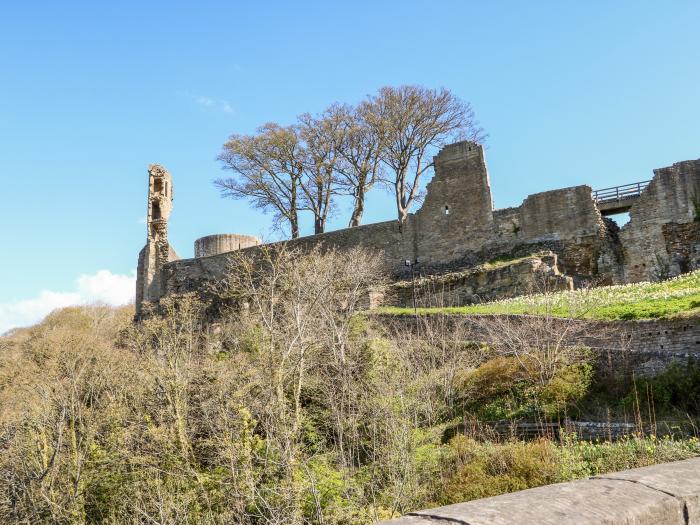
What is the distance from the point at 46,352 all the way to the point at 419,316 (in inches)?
669

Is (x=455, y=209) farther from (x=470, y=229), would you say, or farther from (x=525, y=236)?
(x=525, y=236)

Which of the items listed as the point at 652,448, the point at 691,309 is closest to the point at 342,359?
the point at 652,448

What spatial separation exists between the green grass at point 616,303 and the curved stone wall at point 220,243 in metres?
22.2

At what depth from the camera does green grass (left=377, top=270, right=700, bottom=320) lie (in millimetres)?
19156

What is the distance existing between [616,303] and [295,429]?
12.8 meters

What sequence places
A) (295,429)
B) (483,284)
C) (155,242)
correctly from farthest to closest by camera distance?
(155,242) < (483,284) < (295,429)

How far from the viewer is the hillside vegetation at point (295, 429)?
1255 cm

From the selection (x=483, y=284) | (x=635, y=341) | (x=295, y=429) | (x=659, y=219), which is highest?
(x=659, y=219)

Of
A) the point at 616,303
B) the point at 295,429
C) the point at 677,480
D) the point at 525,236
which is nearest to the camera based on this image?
the point at 677,480

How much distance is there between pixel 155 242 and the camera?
40250 millimetres

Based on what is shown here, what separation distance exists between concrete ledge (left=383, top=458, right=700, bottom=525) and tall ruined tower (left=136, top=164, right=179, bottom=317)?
38.4 meters

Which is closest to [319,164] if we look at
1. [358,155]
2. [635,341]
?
[358,155]

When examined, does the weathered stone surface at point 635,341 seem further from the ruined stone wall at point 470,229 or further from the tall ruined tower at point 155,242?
the tall ruined tower at point 155,242

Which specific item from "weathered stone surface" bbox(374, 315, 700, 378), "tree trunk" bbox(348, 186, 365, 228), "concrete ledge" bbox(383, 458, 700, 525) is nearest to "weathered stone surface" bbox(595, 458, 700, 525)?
"concrete ledge" bbox(383, 458, 700, 525)
